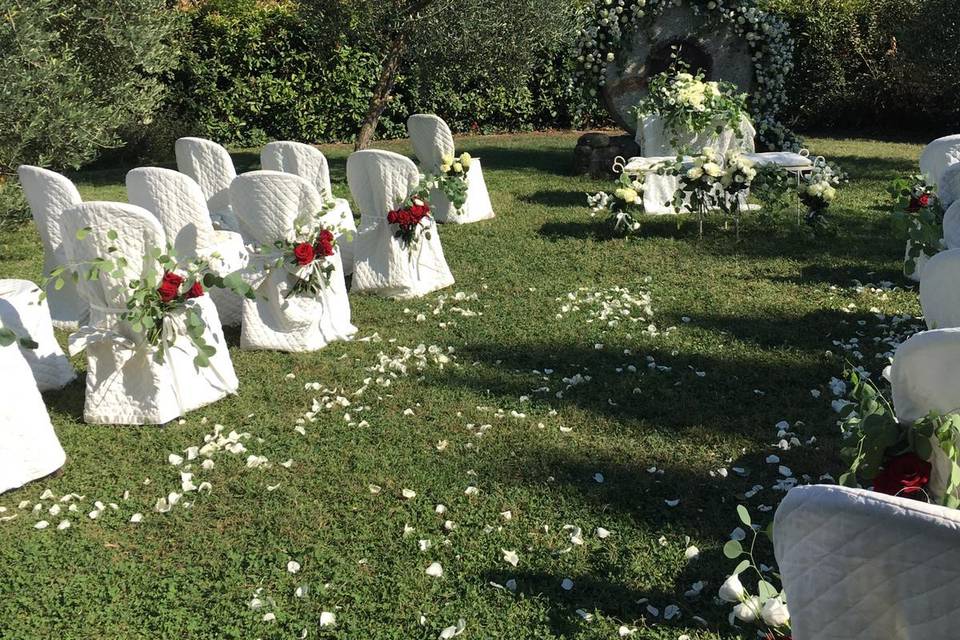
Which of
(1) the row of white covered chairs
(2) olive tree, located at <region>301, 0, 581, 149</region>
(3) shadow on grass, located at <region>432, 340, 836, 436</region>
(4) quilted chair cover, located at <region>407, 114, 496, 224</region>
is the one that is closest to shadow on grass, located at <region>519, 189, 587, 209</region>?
(4) quilted chair cover, located at <region>407, 114, 496, 224</region>

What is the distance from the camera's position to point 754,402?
4.80 meters

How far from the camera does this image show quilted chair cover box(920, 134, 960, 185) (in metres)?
6.56

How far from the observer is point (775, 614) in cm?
272

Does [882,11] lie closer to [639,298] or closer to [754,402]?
[639,298]

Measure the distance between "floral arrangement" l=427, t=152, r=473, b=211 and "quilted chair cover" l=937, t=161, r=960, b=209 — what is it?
4.14 m

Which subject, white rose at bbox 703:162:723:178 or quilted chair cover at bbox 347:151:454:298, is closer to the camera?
quilted chair cover at bbox 347:151:454:298

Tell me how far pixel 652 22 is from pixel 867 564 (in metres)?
10.5

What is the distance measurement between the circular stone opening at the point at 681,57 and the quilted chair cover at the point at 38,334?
8333mm

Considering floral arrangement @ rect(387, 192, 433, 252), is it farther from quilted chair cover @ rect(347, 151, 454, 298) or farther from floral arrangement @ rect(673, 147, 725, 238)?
floral arrangement @ rect(673, 147, 725, 238)

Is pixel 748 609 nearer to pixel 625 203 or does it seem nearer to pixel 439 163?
pixel 625 203

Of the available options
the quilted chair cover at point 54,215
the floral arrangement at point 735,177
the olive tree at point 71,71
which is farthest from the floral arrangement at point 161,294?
the floral arrangement at point 735,177

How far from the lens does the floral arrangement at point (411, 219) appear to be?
6688 millimetres

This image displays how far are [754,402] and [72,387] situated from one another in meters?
4.08

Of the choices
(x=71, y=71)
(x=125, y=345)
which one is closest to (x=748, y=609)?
(x=125, y=345)
